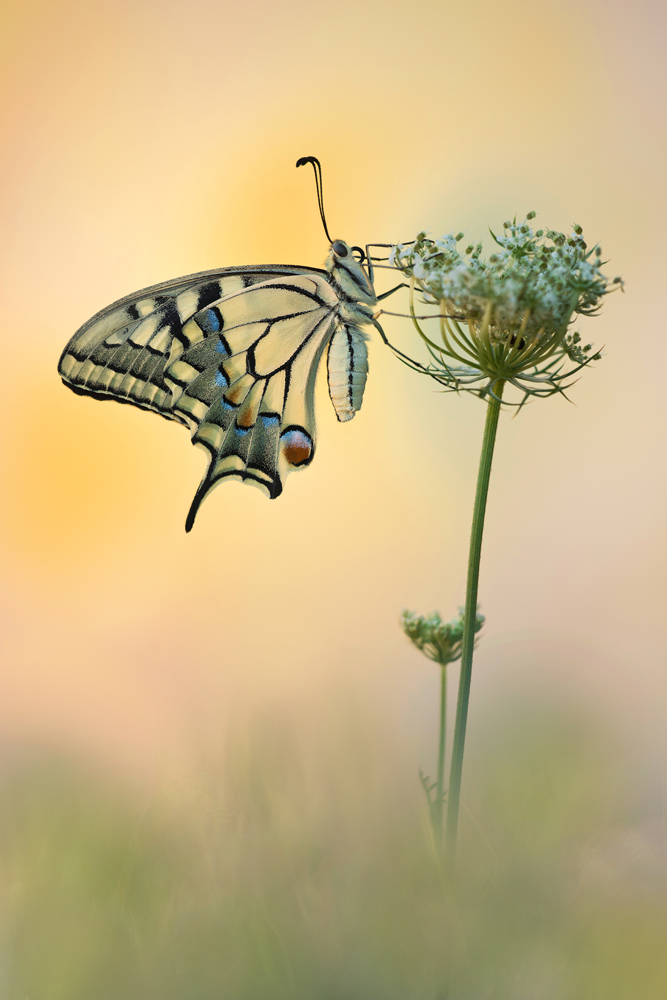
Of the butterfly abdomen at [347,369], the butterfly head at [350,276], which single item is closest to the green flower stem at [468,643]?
the butterfly abdomen at [347,369]

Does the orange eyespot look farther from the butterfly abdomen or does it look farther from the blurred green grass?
the blurred green grass

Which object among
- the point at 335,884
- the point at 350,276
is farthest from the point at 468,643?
the point at 350,276

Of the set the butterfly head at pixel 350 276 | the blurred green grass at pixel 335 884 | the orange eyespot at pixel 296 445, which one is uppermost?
the butterfly head at pixel 350 276

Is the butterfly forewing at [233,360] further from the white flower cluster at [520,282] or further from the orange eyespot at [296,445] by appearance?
the white flower cluster at [520,282]

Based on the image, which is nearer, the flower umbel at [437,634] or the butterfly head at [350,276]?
the flower umbel at [437,634]

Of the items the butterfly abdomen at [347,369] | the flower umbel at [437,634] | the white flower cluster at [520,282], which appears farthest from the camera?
the butterfly abdomen at [347,369]

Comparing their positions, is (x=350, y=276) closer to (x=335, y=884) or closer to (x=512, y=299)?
(x=512, y=299)

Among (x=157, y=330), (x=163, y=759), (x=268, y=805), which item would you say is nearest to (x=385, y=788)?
(x=268, y=805)

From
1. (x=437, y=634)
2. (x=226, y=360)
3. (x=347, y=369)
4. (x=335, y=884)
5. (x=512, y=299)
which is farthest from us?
(x=226, y=360)
